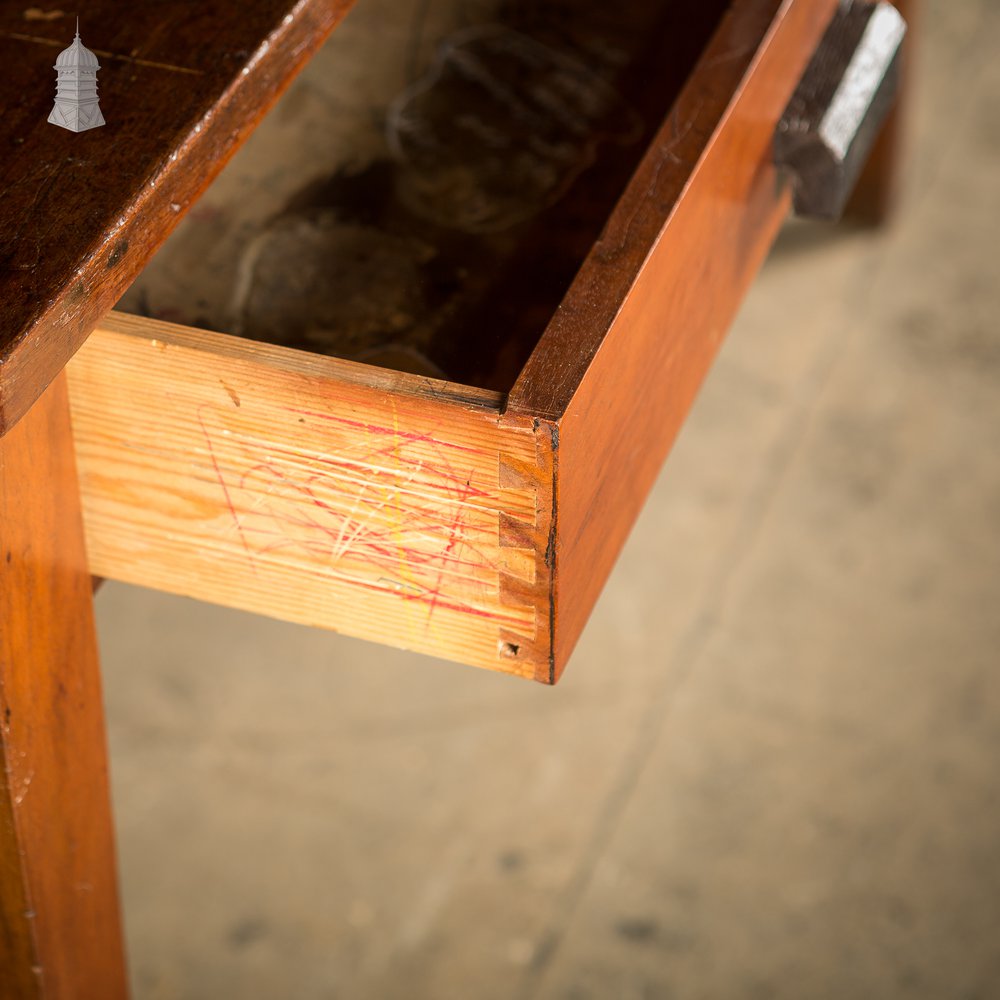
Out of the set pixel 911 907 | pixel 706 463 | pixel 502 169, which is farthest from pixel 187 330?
pixel 706 463

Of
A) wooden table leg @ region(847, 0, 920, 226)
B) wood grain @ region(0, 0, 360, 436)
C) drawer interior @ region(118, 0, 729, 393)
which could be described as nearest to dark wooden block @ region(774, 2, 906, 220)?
drawer interior @ region(118, 0, 729, 393)

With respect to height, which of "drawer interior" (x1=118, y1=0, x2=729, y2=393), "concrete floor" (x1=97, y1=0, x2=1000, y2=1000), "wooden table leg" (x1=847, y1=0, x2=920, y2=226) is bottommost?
"concrete floor" (x1=97, y1=0, x2=1000, y2=1000)

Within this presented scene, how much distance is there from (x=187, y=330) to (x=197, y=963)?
907mm

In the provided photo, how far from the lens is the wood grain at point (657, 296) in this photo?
75 cm

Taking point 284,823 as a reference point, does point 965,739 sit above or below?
above

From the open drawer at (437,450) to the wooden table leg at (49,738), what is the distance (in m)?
0.03

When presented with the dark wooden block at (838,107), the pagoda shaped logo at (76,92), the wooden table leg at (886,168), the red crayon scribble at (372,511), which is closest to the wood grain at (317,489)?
the red crayon scribble at (372,511)

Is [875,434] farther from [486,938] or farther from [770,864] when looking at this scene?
[486,938]

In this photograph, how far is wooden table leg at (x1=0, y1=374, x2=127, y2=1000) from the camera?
2.62 feet

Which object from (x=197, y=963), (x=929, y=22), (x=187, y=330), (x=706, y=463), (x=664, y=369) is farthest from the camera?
(x=929, y=22)

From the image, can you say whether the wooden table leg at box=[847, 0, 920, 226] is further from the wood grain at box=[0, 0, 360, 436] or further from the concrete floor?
the wood grain at box=[0, 0, 360, 436]

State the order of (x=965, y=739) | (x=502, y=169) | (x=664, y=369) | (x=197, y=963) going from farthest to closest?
(x=965, y=739) → (x=197, y=963) → (x=502, y=169) → (x=664, y=369)

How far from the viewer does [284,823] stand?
1591 mm

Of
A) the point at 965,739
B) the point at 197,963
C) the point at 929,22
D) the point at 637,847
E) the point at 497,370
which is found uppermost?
the point at 497,370
